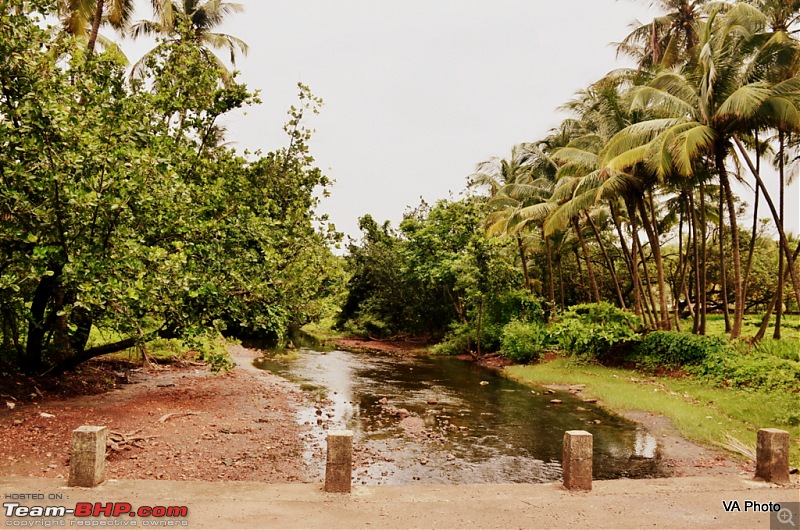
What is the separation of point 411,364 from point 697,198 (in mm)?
16945

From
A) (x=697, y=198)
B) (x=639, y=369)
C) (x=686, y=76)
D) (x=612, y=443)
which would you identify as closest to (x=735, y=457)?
(x=612, y=443)

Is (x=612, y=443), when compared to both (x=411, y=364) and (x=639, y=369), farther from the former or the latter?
(x=411, y=364)

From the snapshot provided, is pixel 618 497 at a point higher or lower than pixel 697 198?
lower

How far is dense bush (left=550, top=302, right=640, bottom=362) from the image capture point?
73.0 ft

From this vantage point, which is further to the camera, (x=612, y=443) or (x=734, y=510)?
(x=612, y=443)

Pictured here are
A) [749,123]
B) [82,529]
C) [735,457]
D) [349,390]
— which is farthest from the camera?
[349,390]

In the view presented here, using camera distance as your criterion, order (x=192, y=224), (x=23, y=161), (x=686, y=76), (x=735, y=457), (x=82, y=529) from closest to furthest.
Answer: (x=82, y=529)
(x=23, y=161)
(x=735, y=457)
(x=192, y=224)
(x=686, y=76)

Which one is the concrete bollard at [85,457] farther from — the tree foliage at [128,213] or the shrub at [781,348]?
the shrub at [781,348]

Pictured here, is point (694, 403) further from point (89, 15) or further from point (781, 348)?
point (89, 15)

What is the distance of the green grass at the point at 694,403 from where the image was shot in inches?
492

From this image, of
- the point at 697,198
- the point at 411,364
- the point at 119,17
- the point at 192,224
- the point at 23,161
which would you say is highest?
the point at 119,17

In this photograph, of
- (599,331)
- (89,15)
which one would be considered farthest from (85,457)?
(599,331)

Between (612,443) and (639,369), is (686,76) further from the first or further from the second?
(612,443)

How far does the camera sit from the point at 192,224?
1180 centimetres
